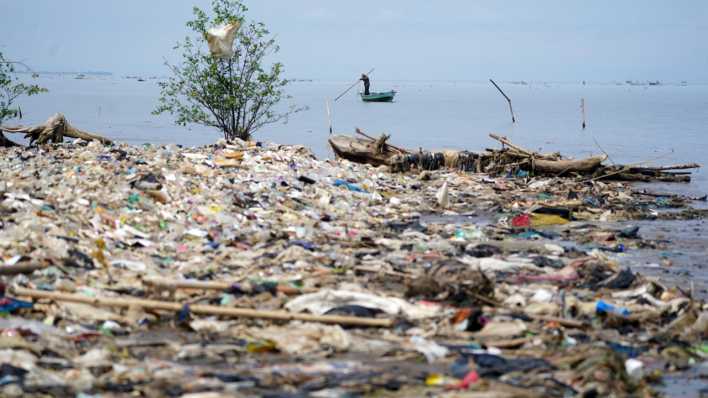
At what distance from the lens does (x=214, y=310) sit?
5.75m

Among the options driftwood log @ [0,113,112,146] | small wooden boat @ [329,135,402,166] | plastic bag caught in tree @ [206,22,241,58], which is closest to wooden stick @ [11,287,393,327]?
driftwood log @ [0,113,112,146]

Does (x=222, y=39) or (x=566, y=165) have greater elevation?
(x=222, y=39)

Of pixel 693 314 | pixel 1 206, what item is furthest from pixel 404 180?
pixel 693 314

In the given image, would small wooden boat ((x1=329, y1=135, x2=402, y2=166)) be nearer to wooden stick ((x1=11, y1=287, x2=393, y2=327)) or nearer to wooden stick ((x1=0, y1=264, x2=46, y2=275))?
wooden stick ((x1=0, y1=264, x2=46, y2=275))

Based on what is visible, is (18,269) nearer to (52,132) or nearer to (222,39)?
(52,132)

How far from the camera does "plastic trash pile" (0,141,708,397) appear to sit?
4812 millimetres

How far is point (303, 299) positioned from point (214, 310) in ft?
2.32

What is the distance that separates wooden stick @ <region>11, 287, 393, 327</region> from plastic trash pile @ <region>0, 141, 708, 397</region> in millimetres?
12

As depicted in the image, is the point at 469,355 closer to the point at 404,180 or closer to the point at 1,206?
the point at 1,206

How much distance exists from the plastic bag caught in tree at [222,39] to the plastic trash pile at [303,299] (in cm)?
657

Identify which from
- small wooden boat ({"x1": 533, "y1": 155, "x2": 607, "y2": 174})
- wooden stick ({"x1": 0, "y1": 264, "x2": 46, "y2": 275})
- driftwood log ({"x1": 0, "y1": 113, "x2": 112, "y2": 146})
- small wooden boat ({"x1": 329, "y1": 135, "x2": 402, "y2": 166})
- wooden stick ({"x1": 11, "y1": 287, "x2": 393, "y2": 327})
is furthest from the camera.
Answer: small wooden boat ({"x1": 329, "y1": 135, "x2": 402, "y2": 166})

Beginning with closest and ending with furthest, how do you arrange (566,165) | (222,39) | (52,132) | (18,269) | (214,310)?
1. (214,310)
2. (18,269)
3. (52,132)
4. (566,165)
5. (222,39)

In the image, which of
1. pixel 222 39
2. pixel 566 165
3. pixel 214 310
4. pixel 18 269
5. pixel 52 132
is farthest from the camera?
pixel 222 39

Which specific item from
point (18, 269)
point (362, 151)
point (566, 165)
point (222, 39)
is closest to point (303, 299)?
point (18, 269)
